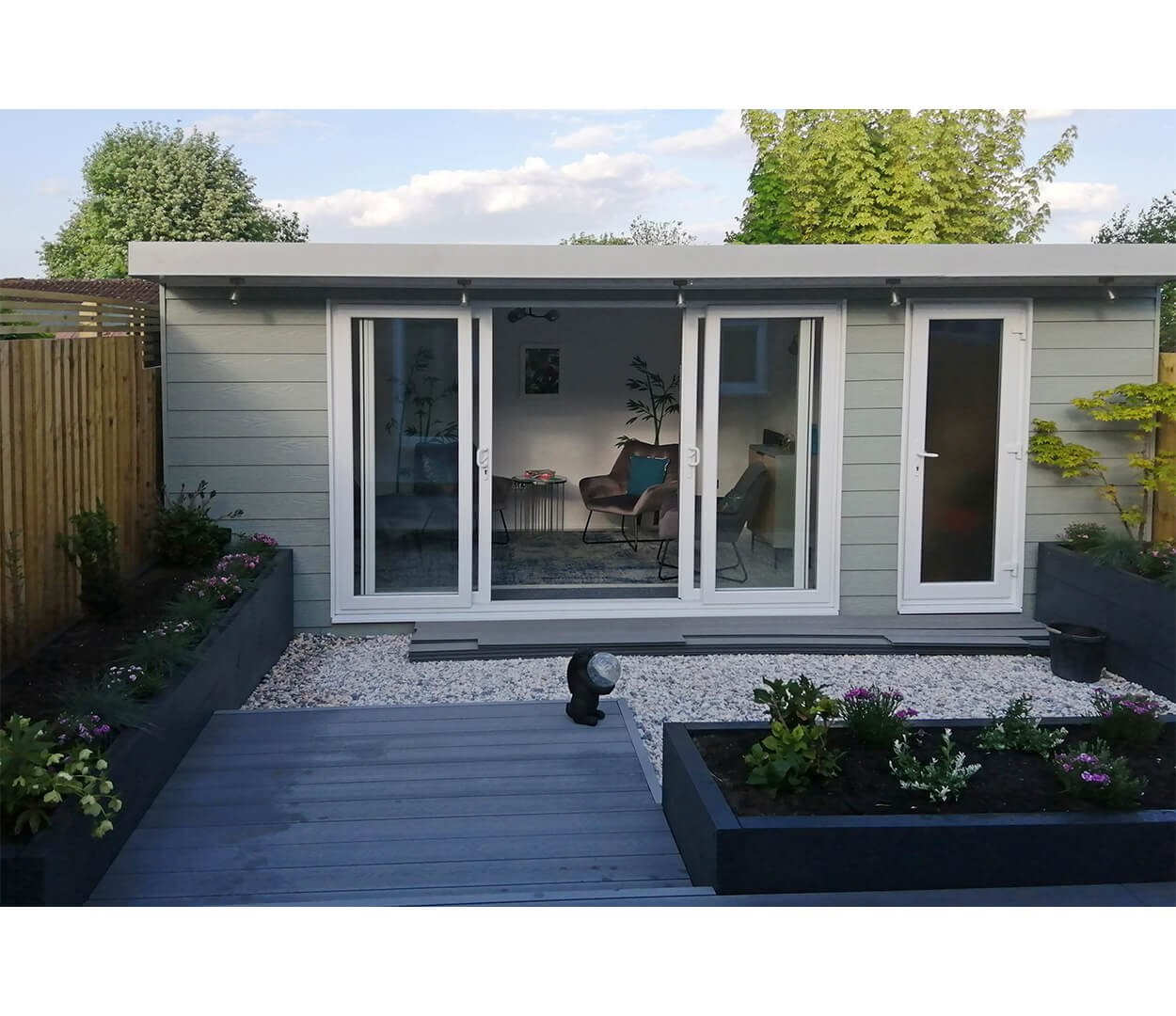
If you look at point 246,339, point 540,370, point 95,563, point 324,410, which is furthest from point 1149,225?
point 95,563

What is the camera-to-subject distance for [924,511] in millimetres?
7898

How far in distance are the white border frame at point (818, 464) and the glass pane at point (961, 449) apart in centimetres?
58

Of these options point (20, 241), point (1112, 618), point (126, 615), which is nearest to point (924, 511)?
point (1112, 618)

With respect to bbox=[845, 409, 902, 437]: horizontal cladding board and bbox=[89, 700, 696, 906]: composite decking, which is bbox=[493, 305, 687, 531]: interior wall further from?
bbox=[89, 700, 696, 906]: composite decking

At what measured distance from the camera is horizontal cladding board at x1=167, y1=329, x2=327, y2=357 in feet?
24.4

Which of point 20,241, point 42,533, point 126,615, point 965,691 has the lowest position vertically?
point 965,691

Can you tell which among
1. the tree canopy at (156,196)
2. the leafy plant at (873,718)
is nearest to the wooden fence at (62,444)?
the leafy plant at (873,718)

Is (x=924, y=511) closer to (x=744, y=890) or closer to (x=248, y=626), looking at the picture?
(x=248, y=626)

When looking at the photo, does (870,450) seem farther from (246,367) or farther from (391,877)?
→ (391,877)

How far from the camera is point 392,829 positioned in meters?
4.26

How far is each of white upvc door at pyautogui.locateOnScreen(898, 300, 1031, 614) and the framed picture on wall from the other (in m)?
4.62

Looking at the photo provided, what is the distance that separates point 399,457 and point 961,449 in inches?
139

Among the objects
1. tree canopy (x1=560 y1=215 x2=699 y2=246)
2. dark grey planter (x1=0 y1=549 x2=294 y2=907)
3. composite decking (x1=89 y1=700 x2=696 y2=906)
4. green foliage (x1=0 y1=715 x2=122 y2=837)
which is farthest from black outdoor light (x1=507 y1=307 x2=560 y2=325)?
tree canopy (x1=560 y1=215 x2=699 y2=246)

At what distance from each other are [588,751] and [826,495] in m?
3.31
